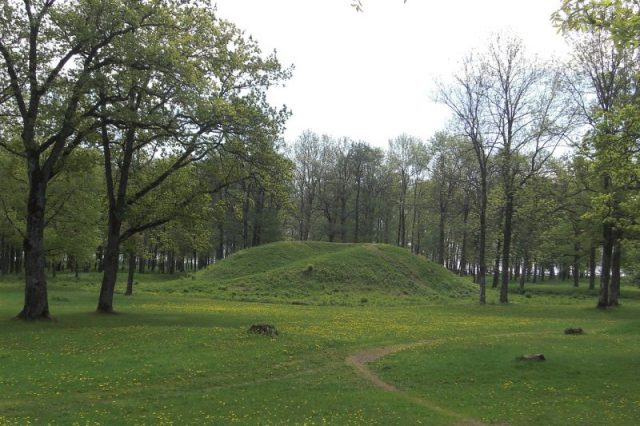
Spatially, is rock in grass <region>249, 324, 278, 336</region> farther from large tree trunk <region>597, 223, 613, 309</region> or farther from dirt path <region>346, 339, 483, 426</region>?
large tree trunk <region>597, 223, 613, 309</region>

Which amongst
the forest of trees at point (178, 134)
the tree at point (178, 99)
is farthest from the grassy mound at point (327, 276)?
the tree at point (178, 99)

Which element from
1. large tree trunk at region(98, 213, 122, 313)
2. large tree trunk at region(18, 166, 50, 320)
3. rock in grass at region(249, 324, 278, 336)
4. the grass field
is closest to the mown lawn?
the grass field

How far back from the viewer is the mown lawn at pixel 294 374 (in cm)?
1105

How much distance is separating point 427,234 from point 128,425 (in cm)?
8660

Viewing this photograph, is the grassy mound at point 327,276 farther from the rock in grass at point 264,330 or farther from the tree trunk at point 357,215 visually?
the tree trunk at point 357,215

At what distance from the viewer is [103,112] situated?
22719 millimetres

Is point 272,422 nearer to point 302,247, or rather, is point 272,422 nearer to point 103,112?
point 103,112

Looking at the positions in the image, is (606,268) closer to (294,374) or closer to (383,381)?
(383,381)

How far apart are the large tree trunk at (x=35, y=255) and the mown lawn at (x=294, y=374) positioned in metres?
1.00

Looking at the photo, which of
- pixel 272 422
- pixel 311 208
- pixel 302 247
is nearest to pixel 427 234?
pixel 311 208

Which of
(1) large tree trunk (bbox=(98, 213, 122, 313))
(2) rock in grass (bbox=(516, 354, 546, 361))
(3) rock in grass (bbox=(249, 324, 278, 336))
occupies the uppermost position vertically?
(1) large tree trunk (bbox=(98, 213, 122, 313))

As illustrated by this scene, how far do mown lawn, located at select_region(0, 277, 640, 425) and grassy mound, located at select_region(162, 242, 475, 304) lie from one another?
1985 cm

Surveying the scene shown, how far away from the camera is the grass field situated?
11062 millimetres

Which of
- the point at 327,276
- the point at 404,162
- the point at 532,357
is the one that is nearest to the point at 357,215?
the point at 404,162
